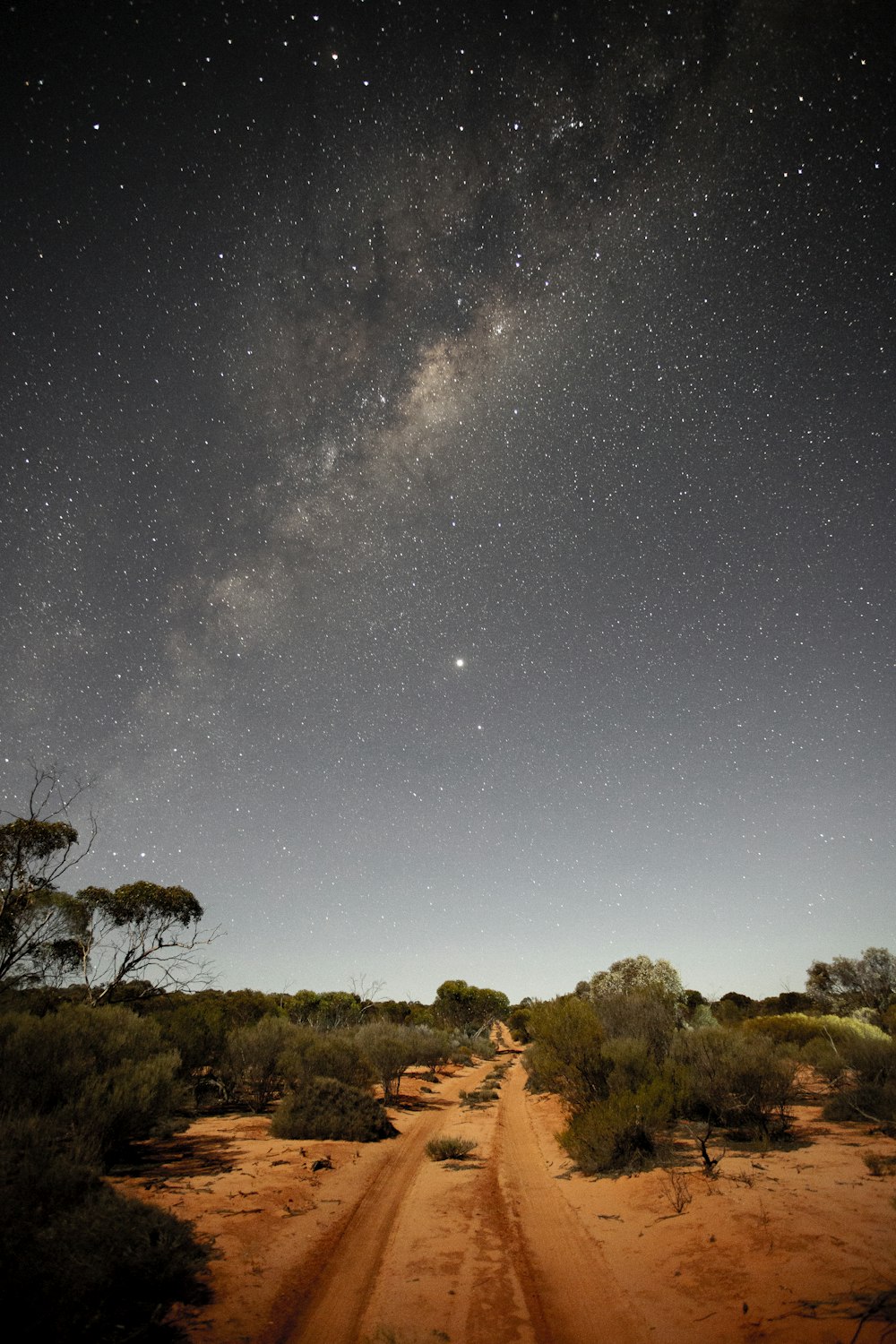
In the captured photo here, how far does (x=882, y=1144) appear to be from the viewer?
10672 millimetres

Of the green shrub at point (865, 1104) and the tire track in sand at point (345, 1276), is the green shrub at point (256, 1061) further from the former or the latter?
the green shrub at point (865, 1104)

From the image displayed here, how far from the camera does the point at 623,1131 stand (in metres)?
10.4

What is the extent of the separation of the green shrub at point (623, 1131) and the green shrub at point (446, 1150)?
2615mm

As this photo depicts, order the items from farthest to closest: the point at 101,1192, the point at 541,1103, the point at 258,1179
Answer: the point at 541,1103 < the point at 258,1179 < the point at 101,1192

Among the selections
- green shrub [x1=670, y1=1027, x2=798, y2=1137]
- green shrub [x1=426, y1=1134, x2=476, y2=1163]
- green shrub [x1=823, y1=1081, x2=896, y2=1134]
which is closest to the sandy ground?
green shrub [x1=426, y1=1134, x2=476, y2=1163]

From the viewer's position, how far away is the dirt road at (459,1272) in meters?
5.20

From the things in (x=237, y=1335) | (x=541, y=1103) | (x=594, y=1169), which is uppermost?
(x=237, y=1335)

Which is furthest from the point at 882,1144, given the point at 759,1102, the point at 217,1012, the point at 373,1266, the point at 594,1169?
the point at 217,1012

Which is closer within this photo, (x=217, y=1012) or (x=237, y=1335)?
(x=237, y=1335)

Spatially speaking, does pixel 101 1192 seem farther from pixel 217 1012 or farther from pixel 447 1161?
pixel 217 1012

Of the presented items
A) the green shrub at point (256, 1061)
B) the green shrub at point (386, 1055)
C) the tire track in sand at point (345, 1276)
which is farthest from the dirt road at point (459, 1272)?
the green shrub at point (386, 1055)

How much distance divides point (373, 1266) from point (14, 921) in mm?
11129

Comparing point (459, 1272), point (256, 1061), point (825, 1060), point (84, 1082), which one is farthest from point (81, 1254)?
point (825, 1060)

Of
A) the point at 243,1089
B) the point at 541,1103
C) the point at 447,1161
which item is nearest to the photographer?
the point at 447,1161
